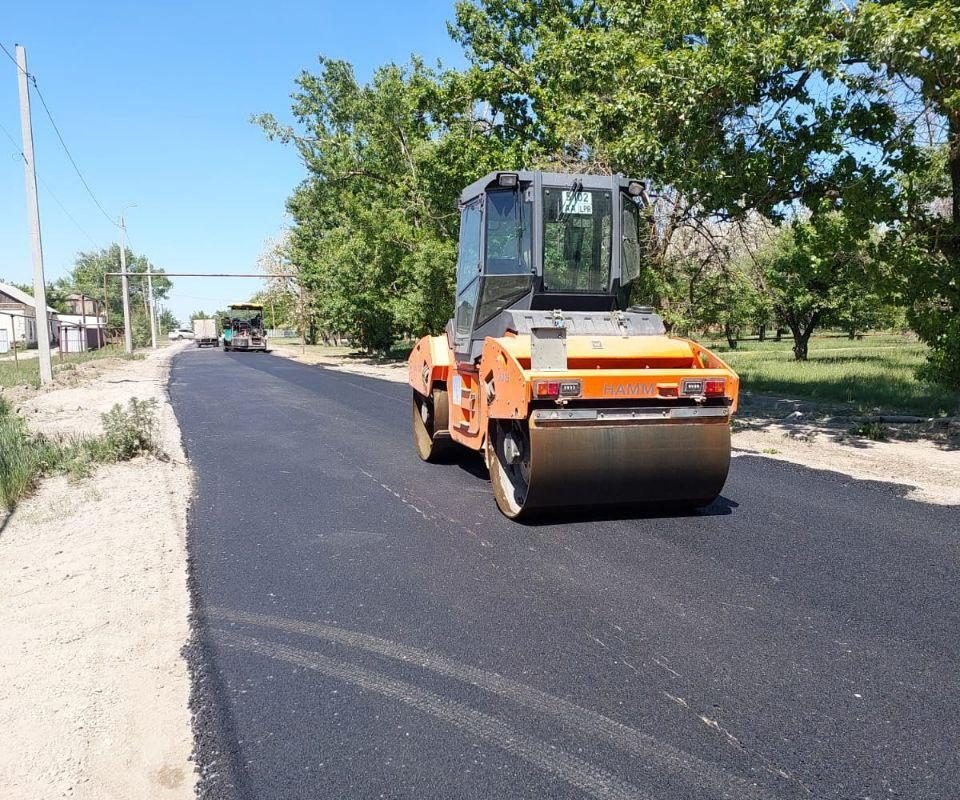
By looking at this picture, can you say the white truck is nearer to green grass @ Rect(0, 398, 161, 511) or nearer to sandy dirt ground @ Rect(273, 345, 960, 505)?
green grass @ Rect(0, 398, 161, 511)

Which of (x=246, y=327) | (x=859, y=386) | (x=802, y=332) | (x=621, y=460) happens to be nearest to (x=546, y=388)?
(x=621, y=460)

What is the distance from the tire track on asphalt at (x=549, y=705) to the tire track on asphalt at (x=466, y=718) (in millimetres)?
185

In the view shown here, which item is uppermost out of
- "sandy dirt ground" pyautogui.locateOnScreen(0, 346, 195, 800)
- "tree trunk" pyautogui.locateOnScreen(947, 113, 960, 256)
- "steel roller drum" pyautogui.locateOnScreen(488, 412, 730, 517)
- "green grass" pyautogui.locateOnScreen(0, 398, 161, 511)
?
"tree trunk" pyautogui.locateOnScreen(947, 113, 960, 256)

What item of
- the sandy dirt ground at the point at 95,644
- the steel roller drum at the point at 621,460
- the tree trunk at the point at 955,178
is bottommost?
the sandy dirt ground at the point at 95,644

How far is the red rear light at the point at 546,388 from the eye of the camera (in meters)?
5.49

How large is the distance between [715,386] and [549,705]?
3187mm

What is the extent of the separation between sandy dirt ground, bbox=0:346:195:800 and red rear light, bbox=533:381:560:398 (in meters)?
2.70

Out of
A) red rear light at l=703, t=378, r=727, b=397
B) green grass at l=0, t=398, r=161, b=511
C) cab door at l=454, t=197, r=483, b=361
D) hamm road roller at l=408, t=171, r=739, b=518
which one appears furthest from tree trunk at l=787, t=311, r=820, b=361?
green grass at l=0, t=398, r=161, b=511

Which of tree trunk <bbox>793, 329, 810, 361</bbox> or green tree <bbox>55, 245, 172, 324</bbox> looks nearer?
tree trunk <bbox>793, 329, 810, 361</bbox>

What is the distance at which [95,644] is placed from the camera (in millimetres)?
4070

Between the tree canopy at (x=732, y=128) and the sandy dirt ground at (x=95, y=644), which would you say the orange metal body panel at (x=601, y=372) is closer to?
the sandy dirt ground at (x=95, y=644)

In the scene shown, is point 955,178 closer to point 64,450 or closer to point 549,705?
point 549,705

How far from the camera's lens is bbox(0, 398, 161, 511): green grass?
24.7 ft

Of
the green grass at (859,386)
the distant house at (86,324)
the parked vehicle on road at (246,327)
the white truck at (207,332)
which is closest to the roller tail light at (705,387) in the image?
the green grass at (859,386)
